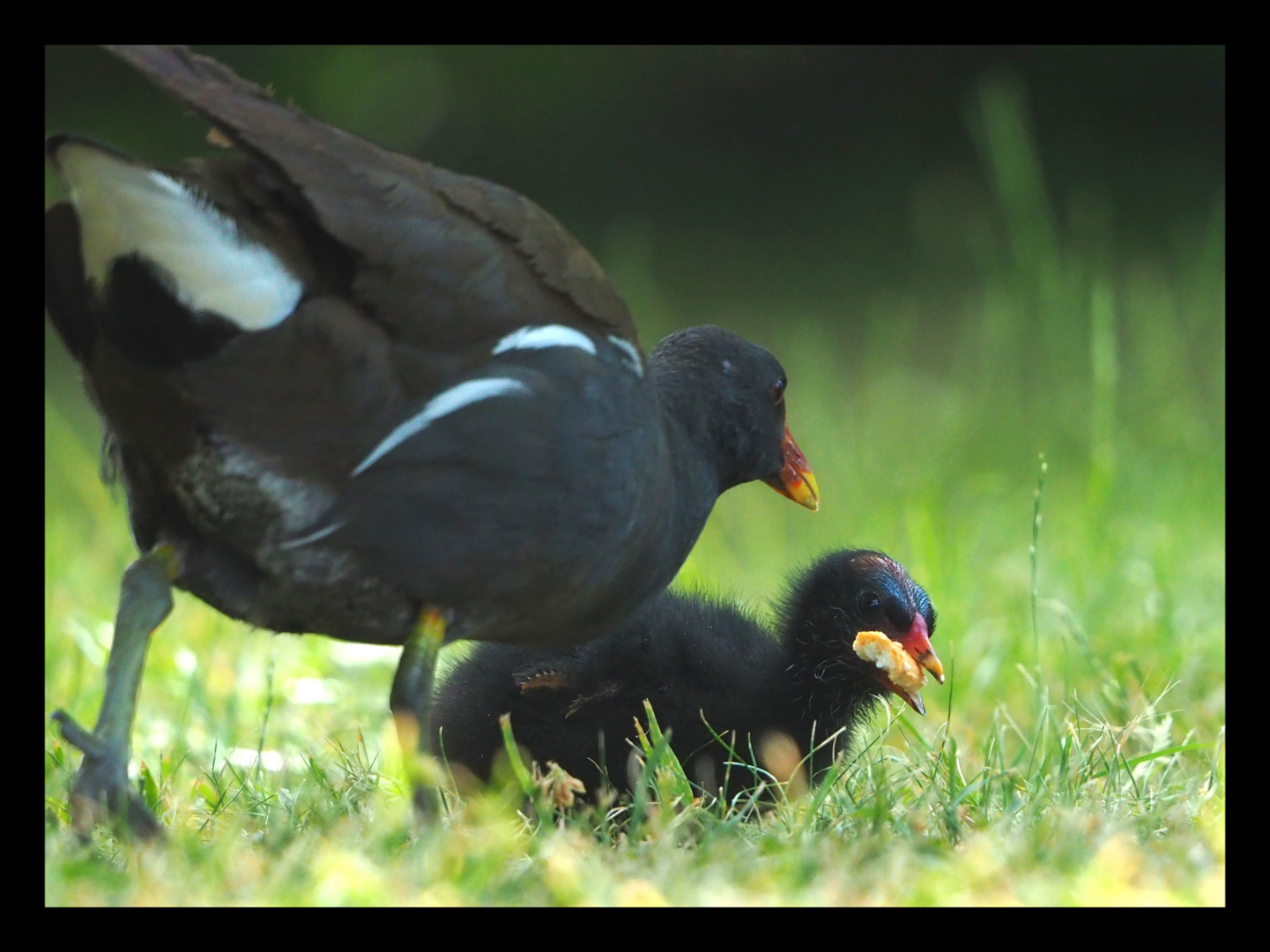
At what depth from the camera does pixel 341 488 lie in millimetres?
2416

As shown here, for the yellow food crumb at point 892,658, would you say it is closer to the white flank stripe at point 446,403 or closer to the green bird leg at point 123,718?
the white flank stripe at point 446,403

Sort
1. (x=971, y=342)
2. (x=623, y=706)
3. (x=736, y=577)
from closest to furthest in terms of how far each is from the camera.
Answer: (x=623, y=706) < (x=736, y=577) < (x=971, y=342)

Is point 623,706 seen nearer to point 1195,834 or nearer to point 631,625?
point 631,625

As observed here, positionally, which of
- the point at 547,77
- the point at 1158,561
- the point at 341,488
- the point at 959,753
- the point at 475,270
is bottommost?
the point at 959,753

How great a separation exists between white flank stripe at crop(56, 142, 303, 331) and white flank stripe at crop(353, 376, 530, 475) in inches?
9.8

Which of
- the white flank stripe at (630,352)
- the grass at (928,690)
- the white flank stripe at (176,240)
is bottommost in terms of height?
the grass at (928,690)

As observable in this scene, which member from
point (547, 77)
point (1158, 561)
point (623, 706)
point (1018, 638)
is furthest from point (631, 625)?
point (547, 77)

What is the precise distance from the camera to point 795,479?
3311mm

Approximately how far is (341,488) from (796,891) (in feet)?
2.99

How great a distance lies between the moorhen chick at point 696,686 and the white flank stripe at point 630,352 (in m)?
0.60

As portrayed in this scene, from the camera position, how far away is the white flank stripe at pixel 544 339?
8.20ft

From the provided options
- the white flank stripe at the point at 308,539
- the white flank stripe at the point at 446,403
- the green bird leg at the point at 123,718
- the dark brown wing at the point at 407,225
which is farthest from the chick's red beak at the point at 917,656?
the green bird leg at the point at 123,718

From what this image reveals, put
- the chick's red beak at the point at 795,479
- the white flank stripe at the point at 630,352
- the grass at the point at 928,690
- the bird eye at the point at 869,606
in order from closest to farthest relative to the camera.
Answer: the grass at the point at 928,690, the white flank stripe at the point at 630,352, the bird eye at the point at 869,606, the chick's red beak at the point at 795,479

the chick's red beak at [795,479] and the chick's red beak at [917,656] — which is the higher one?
the chick's red beak at [795,479]
